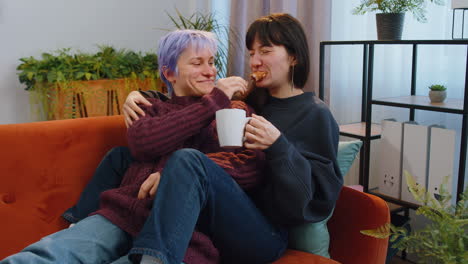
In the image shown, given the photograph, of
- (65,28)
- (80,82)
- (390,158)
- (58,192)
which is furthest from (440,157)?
(65,28)

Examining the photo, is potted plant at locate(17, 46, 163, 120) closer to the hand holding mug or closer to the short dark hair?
the short dark hair

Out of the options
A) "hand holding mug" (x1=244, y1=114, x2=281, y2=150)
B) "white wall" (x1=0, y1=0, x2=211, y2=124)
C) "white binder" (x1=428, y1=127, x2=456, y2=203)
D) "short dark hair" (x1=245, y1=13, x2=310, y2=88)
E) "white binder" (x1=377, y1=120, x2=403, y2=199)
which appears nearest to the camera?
"hand holding mug" (x1=244, y1=114, x2=281, y2=150)

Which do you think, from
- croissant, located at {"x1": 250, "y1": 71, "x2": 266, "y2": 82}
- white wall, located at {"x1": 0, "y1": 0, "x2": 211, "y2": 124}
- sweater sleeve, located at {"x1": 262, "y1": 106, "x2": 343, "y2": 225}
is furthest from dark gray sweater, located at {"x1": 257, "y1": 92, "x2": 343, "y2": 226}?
white wall, located at {"x1": 0, "y1": 0, "x2": 211, "y2": 124}

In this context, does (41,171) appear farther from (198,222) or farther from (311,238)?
(311,238)

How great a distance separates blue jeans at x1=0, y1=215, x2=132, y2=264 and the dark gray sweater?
1.43ft

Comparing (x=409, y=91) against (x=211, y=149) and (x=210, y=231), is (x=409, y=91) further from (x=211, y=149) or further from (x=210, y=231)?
(x=210, y=231)

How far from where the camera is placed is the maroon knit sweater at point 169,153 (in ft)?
4.44

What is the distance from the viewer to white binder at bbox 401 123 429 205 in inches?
73.3

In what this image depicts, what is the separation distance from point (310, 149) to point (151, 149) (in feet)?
1.55

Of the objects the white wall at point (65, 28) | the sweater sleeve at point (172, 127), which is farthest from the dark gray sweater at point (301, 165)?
the white wall at point (65, 28)

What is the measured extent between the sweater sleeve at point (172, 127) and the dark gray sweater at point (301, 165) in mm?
221

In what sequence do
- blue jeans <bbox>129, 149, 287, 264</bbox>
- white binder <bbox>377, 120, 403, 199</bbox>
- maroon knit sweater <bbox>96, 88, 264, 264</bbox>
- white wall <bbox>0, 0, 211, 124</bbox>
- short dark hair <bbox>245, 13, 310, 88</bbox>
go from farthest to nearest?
white wall <bbox>0, 0, 211, 124</bbox> < white binder <bbox>377, 120, 403, 199</bbox> < short dark hair <bbox>245, 13, 310, 88</bbox> < maroon knit sweater <bbox>96, 88, 264, 264</bbox> < blue jeans <bbox>129, 149, 287, 264</bbox>

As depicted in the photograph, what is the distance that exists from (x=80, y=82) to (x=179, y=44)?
1.39m

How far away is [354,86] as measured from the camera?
98.0 inches
